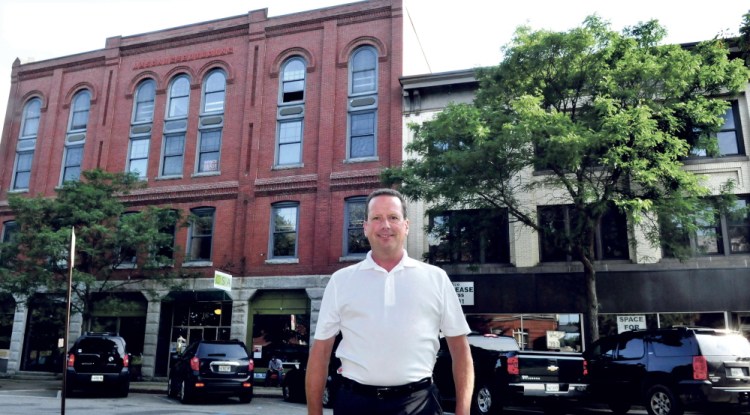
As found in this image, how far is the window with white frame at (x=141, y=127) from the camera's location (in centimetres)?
2548

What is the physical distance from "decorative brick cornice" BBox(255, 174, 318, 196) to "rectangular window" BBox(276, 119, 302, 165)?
0.93 metres

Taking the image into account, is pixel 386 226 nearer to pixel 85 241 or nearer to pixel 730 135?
pixel 730 135

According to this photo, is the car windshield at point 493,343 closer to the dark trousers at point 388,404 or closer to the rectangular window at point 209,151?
the dark trousers at point 388,404

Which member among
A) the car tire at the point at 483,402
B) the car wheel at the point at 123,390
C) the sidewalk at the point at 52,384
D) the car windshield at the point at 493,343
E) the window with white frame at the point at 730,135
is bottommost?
the sidewalk at the point at 52,384

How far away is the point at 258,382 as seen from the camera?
68.2 ft

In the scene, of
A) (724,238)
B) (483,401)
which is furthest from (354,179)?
(724,238)

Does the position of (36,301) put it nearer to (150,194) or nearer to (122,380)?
(150,194)

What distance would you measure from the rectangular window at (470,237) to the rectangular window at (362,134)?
14.1 feet

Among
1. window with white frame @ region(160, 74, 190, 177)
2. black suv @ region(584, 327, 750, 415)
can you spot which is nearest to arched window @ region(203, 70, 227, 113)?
window with white frame @ region(160, 74, 190, 177)

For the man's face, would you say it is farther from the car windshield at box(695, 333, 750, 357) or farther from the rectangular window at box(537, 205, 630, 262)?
the rectangular window at box(537, 205, 630, 262)

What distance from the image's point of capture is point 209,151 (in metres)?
24.6

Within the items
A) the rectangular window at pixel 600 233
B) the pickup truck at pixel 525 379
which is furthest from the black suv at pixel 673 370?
the rectangular window at pixel 600 233

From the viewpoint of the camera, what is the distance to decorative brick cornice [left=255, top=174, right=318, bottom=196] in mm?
22594

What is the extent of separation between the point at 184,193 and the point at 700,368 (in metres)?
19.6
